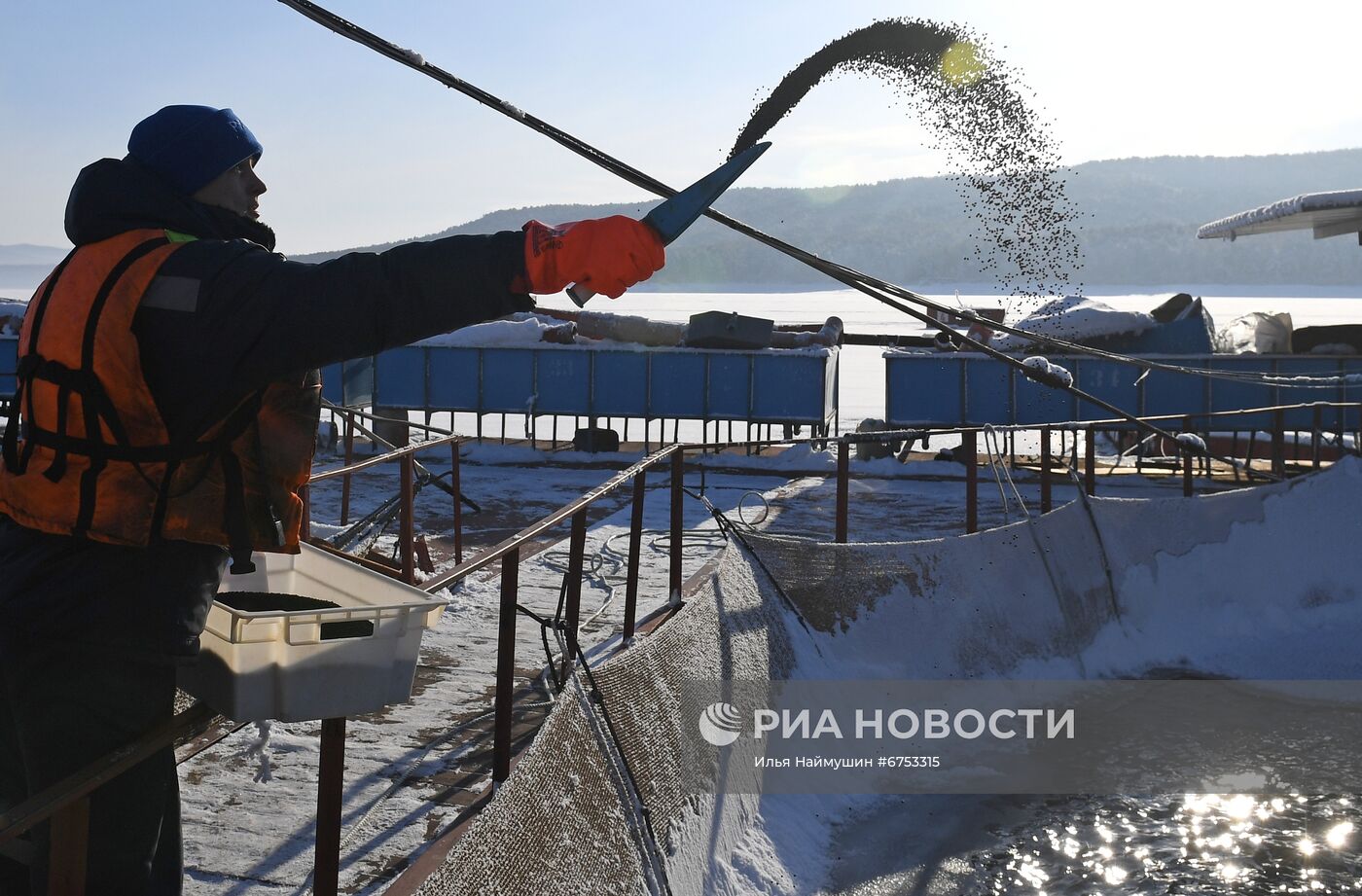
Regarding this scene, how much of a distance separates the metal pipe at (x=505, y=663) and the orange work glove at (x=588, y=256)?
1.75 m

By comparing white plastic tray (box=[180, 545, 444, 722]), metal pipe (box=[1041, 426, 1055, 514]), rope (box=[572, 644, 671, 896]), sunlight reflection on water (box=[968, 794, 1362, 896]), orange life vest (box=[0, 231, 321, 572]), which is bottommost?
sunlight reflection on water (box=[968, 794, 1362, 896])

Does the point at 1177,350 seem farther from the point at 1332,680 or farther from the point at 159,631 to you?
the point at 159,631

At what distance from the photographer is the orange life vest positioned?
213 centimetres

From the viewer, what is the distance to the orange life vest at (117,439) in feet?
6.98

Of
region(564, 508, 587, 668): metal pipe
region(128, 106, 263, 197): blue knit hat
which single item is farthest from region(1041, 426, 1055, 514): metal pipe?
region(128, 106, 263, 197): blue knit hat

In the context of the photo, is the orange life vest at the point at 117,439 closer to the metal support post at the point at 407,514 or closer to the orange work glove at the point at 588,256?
the orange work glove at the point at 588,256

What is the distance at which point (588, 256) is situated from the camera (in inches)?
82.0

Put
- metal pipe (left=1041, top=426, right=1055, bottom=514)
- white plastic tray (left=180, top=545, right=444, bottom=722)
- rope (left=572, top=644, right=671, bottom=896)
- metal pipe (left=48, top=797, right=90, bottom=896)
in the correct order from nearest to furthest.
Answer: metal pipe (left=48, top=797, right=90, bottom=896) → white plastic tray (left=180, top=545, right=444, bottom=722) → rope (left=572, top=644, right=671, bottom=896) → metal pipe (left=1041, top=426, right=1055, bottom=514)

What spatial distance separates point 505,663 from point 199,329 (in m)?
2.06

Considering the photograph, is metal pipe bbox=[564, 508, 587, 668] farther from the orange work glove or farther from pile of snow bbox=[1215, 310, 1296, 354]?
pile of snow bbox=[1215, 310, 1296, 354]

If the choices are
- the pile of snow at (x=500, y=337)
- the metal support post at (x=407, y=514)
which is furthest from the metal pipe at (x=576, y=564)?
the pile of snow at (x=500, y=337)

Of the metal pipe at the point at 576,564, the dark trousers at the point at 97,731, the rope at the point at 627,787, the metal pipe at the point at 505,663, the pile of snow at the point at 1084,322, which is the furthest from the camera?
the pile of snow at the point at 1084,322

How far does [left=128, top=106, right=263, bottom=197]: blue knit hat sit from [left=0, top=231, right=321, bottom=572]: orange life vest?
0.69 ft

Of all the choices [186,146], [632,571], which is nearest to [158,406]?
[186,146]
